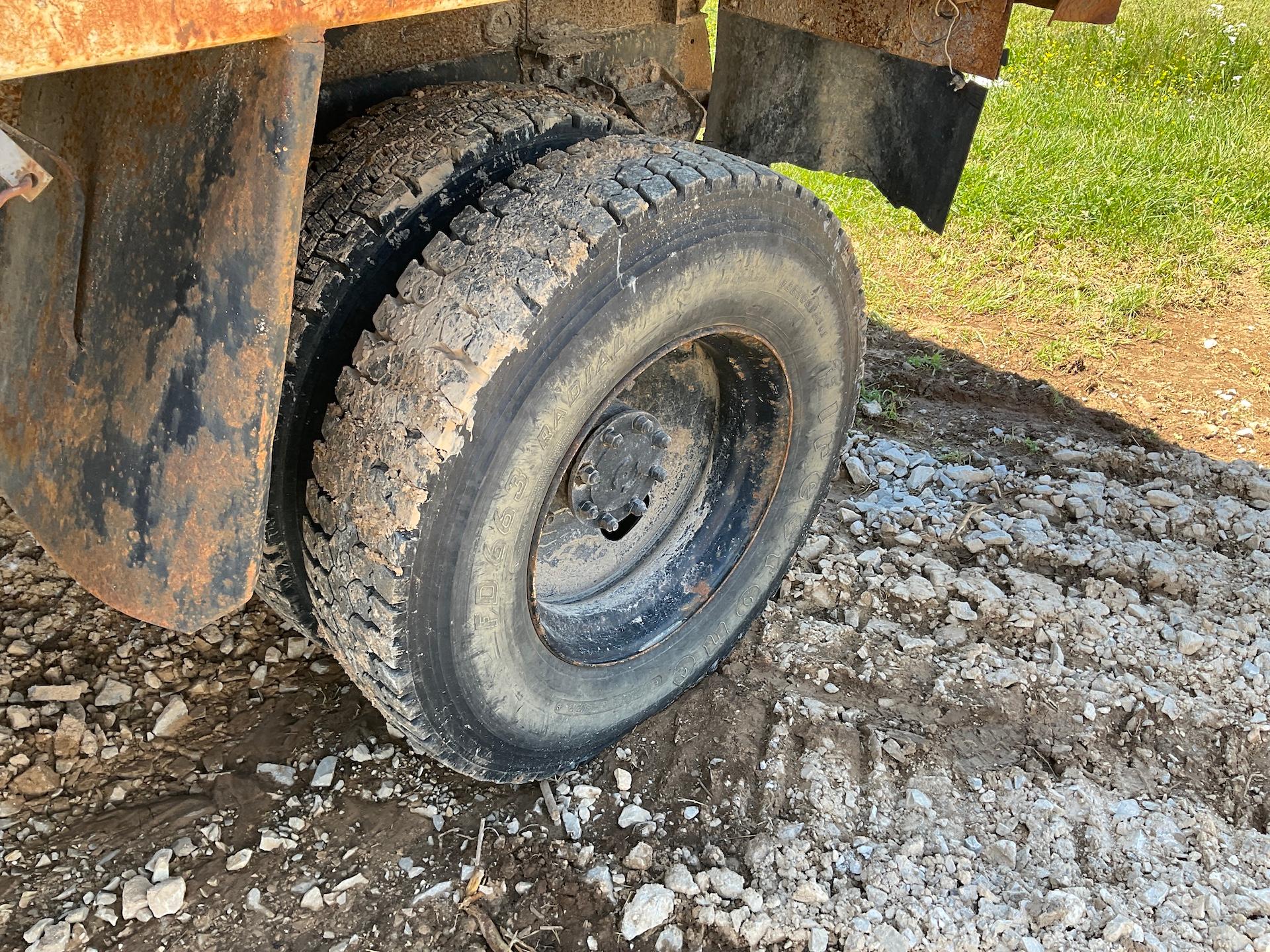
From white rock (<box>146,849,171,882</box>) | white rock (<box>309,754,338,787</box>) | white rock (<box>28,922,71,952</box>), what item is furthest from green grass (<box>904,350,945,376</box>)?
white rock (<box>28,922,71,952</box>)

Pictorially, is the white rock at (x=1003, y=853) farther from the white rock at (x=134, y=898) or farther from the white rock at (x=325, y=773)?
the white rock at (x=134, y=898)

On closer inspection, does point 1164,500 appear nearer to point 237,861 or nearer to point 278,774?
point 278,774

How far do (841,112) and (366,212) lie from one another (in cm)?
150

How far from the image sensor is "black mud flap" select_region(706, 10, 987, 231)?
8.42ft

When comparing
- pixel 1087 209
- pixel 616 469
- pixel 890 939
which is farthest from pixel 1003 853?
pixel 1087 209

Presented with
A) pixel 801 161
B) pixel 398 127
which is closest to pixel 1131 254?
pixel 801 161

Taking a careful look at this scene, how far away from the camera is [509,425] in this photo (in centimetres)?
162

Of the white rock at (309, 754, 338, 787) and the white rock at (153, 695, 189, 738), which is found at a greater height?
the white rock at (309, 754, 338, 787)

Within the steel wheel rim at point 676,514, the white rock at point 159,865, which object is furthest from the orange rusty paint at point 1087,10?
the white rock at point 159,865

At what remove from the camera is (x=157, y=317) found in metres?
1.41

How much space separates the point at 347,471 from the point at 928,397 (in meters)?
2.86

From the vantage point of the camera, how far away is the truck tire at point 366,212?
1708 millimetres

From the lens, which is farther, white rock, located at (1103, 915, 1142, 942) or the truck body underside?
white rock, located at (1103, 915, 1142, 942)

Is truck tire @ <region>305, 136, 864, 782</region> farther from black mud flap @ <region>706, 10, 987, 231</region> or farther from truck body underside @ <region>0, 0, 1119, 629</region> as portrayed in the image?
black mud flap @ <region>706, 10, 987, 231</region>
